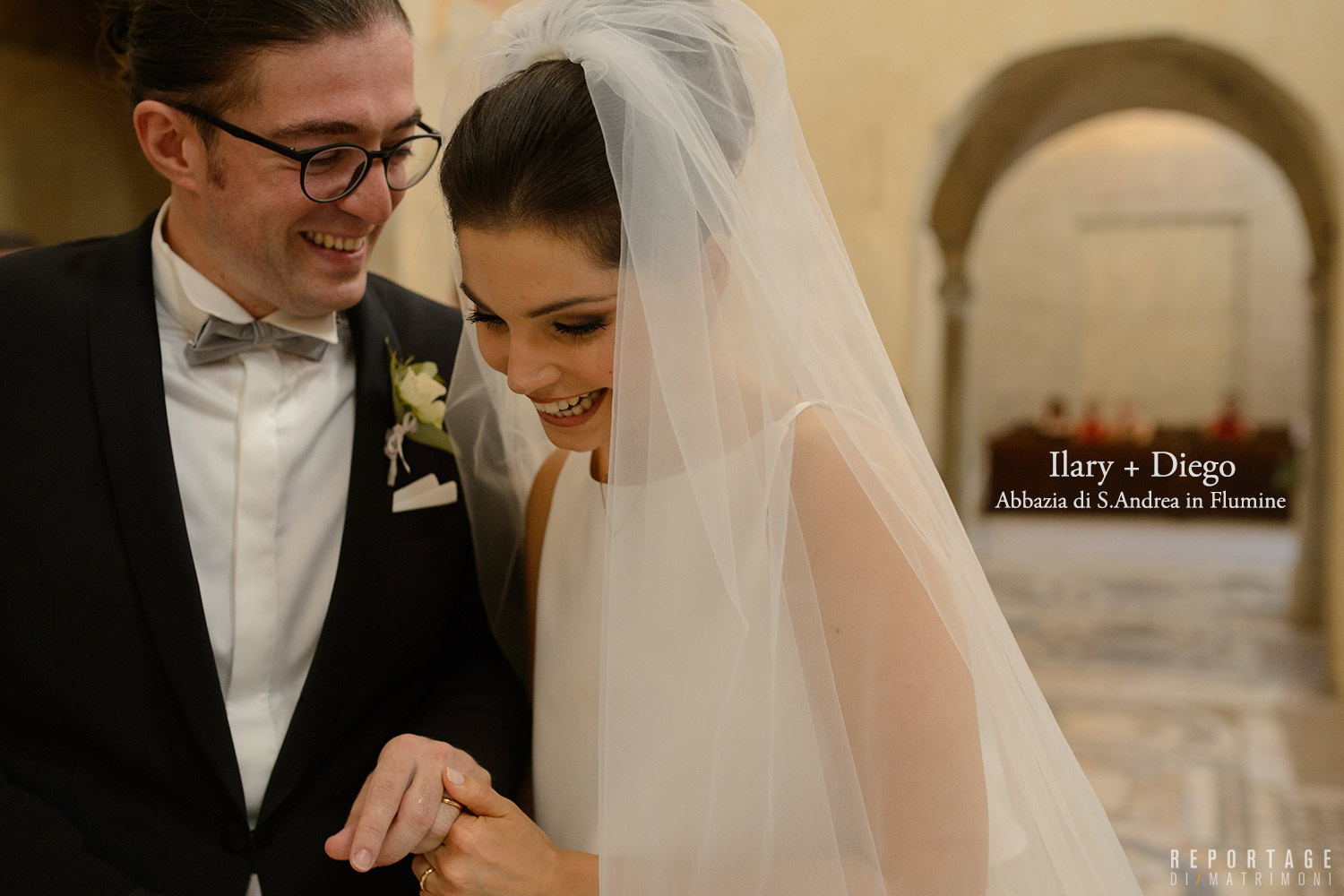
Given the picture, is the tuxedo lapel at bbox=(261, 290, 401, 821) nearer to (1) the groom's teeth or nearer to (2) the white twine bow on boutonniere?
(2) the white twine bow on boutonniere

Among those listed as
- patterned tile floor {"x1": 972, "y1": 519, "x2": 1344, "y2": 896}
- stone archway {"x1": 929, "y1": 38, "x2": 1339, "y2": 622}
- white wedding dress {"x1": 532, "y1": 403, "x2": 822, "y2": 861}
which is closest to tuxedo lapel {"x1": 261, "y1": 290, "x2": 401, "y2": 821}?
white wedding dress {"x1": 532, "y1": 403, "x2": 822, "y2": 861}

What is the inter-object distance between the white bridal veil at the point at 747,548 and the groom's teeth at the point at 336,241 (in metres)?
0.43

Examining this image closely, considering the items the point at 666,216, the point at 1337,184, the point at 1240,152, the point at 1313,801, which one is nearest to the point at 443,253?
the point at 666,216

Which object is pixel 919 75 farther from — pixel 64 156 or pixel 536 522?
pixel 536 522

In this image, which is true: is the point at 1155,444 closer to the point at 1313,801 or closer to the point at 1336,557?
the point at 1336,557

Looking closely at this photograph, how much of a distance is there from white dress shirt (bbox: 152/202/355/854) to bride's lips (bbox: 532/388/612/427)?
1.55 feet

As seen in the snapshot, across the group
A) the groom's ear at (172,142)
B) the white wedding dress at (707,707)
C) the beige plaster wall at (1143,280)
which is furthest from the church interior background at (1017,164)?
the beige plaster wall at (1143,280)

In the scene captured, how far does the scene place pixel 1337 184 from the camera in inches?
224

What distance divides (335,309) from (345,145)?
0.86ft

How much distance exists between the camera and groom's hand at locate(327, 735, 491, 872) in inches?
53.5

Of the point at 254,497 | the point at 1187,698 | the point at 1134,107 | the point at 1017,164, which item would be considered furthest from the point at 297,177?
the point at 1017,164

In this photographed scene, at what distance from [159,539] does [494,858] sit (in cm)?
67

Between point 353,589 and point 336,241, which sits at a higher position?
point 336,241

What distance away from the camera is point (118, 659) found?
1.57 meters
